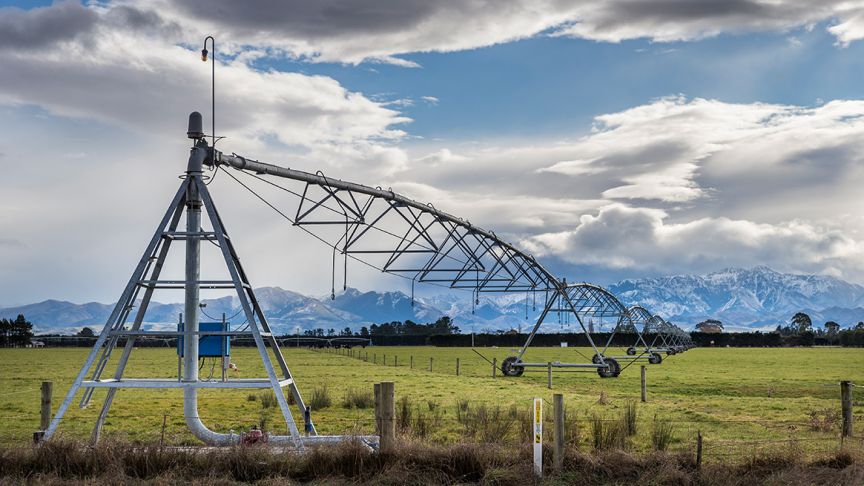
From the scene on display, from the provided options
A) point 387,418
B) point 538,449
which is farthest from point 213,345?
point 538,449

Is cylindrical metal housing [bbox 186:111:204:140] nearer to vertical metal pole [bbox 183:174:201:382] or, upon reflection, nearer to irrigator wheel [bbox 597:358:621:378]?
vertical metal pole [bbox 183:174:201:382]

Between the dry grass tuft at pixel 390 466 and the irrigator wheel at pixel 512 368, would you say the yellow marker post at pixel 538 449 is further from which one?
the irrigator wheel at pixel 512 368

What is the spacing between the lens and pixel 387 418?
15.5m

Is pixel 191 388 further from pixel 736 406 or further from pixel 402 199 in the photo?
pixel 736 406

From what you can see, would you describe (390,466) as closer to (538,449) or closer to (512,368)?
(538,449)

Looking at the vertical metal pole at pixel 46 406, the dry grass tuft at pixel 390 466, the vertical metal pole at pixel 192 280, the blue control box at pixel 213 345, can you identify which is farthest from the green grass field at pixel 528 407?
the blue control box at pixel 213 345

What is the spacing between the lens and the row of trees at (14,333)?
152 m

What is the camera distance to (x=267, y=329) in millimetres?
19172

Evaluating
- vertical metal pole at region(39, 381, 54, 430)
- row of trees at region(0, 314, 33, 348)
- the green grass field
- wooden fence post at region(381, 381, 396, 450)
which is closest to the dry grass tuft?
wooden fence post at region(381, 381, 396, 450)

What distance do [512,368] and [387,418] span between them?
103 feet

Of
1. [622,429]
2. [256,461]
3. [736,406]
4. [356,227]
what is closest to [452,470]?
[256,461]

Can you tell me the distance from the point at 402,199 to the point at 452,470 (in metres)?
10.6

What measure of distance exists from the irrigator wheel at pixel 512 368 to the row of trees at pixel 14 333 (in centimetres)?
12742

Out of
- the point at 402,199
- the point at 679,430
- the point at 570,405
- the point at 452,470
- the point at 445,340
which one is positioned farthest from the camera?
the point at 445,340
